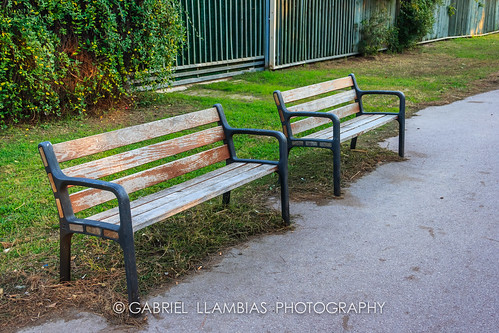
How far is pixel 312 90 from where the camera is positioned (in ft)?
19.7

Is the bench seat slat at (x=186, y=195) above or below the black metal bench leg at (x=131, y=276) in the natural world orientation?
above

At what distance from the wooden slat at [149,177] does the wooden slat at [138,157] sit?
0.26 feet

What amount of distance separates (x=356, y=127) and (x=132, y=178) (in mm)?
3062

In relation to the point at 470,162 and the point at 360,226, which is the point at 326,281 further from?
the point at 470,162

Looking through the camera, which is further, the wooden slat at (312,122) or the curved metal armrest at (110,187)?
the wooden slat at (312,122)

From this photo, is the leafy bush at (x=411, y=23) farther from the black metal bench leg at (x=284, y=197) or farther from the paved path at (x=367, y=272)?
the black metal bench leg at (x=284, y=197)

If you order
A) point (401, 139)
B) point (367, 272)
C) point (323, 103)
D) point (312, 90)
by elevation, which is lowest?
point (367, 272)

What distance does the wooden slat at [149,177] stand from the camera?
3.38 m

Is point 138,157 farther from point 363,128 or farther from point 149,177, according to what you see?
point 363,128

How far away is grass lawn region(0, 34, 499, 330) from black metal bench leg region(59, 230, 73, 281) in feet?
0.21

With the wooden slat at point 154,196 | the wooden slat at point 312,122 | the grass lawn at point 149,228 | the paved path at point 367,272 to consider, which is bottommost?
the paved path at point 367,272

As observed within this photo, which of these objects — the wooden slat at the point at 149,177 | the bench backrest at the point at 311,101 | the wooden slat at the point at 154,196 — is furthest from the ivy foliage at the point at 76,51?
the wooden slat at the point at 154,196

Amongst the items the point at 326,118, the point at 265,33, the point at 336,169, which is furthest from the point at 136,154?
the point at 265,33

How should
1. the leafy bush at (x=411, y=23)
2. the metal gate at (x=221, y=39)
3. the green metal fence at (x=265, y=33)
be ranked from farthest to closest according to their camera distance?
the leafy bush at (x=411, y=23) → the green metal fence at (x=265, y=33) → the metal gate at (x=221, y=39)
